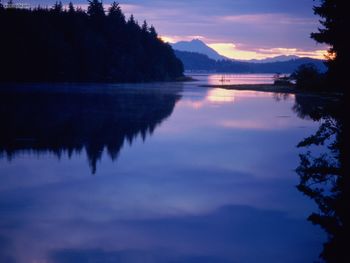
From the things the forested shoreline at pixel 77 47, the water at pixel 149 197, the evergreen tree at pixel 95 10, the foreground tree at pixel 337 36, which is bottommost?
the water at pixel 149 197

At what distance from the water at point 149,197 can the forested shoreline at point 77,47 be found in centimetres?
9134

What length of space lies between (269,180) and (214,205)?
19.5 feet

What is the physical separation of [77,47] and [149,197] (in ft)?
410

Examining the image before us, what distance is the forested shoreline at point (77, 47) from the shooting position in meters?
122

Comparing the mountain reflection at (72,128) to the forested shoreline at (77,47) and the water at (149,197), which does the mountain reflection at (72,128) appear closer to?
the water at (149,197)

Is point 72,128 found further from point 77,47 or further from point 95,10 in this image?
point 95,10

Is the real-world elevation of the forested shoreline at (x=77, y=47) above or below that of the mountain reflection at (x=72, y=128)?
above

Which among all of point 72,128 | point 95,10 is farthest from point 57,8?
point 72,128

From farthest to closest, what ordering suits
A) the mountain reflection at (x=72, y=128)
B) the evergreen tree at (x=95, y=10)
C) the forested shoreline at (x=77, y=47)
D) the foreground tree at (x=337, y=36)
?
→ 1. the evergreen tree at (x=95, y=10)
2. the forested shoreline at (x=77, y=47)
3. the mountain reflection at (x=72, y=128)
4. the foreground tree at (x=337, y=36)

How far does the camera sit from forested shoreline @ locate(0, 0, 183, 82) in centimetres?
12217

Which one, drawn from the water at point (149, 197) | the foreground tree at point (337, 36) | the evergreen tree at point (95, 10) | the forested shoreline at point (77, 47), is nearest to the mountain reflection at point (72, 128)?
the water at point (149, 197)

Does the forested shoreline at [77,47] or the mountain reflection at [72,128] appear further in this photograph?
the forested shoreline at [77,47]

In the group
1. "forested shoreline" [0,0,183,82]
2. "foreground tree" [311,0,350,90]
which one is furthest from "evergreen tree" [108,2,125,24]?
"foreground tree" [311,0,350,90]

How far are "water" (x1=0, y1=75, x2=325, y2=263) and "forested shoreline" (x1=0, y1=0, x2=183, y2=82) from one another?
91337 millimetres
